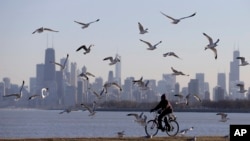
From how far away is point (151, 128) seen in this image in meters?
29.2

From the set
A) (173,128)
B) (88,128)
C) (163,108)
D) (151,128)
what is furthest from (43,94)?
(88,128)

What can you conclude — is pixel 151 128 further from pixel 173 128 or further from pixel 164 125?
pixel 173 128

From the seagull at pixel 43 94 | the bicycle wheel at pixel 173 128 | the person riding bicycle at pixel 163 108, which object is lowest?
the bicycle wheel at pixel 173 128

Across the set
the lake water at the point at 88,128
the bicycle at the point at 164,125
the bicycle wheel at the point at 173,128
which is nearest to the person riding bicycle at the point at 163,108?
the bicycle at the point at 164,125

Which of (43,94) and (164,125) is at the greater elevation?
(43,94)

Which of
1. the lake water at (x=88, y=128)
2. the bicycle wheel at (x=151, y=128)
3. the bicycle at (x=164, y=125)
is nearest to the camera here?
the bicycle at (x=164, y=125)

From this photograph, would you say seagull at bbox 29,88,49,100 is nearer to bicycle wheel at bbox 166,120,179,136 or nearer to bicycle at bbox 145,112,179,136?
bicycle at bbox 145,112,179,136

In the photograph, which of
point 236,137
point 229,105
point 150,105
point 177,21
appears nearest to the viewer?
point 236,137

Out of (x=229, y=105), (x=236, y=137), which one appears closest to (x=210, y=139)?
(x=236, y=137)

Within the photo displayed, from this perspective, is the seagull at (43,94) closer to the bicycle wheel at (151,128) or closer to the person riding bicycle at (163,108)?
the bicycle wheel at (151,128)

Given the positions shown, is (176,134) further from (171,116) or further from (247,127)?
(247,127)

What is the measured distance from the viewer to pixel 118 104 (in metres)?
152

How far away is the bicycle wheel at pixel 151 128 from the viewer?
2904 cm

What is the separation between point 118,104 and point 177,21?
117 metres
